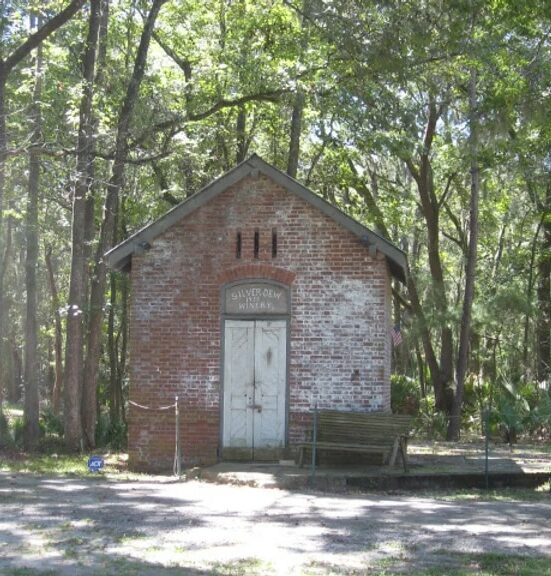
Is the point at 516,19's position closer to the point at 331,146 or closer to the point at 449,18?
the point at 449,18

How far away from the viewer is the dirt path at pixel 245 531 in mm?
8336

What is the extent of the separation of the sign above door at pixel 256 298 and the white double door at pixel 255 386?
0.70ft

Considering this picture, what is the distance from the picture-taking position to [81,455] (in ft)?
70.0

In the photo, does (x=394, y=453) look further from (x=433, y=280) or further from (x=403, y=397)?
(x=403, y=397)

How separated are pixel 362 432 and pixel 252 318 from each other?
2.89m

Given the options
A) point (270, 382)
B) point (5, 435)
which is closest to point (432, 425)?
point (5, 435)

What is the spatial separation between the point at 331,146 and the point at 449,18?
14.9 metres

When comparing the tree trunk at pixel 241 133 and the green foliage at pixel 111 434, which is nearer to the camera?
the green foliage at pixel 111 434

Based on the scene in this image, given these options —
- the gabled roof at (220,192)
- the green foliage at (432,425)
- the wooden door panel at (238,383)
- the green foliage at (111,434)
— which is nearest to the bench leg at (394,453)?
the wooden door panel at (238,383)

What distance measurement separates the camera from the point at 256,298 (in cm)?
1689

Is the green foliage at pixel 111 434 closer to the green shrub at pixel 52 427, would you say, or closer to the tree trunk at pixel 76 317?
the green shrub at pixel 52 427

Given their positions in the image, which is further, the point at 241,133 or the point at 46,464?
the point at 241,133

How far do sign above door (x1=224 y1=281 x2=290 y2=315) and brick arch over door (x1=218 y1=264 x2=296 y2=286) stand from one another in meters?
0.12

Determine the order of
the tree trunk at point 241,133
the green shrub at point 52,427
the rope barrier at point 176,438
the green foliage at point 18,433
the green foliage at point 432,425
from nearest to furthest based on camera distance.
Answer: the rope barrier at point 176,438, the green foliage at point 18,433, the green shrub at point 52,427, the tree trunk at point 241,133, the green foliage at point 432,425
